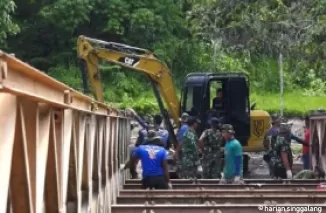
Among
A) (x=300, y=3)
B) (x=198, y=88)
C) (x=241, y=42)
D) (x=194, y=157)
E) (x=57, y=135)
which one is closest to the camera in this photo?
(x=57, y=135)

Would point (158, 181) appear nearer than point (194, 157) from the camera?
Yes

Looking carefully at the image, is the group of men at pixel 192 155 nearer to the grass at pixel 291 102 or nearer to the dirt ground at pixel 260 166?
the dirt ground at pixel 260 166

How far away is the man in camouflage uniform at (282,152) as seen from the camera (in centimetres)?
1519

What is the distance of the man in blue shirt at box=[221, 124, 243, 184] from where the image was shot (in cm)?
1302

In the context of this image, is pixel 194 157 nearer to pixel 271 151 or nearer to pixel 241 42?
pixel 271 151

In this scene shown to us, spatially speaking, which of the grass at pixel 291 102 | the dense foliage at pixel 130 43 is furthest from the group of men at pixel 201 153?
the grass at pixel 291 102

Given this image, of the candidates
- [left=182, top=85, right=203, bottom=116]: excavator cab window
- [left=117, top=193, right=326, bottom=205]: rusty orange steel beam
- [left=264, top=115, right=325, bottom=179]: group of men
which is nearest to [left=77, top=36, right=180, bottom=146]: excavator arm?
[left=182, top=85, right=203, bottom=116]: excavator cab window

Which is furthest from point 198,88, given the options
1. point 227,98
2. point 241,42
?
point 241,42

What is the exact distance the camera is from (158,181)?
12188 millimetres

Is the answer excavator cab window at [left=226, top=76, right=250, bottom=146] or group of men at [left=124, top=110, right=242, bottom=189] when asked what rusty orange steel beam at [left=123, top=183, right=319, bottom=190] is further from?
excavator cab window at [left=226, top=76, right=250, bottom=146]

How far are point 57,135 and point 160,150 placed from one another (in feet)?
21.1

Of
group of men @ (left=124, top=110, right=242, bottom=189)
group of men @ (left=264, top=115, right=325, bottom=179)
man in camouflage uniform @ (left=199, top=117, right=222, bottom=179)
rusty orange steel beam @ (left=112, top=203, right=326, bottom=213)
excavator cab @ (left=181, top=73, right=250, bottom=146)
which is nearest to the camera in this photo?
rusty orange steel beam @ (left=112, top=203, right=326, bottom=213)

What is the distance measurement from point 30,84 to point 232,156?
9.44 metres

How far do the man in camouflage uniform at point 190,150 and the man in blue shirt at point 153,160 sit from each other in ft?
8.38
